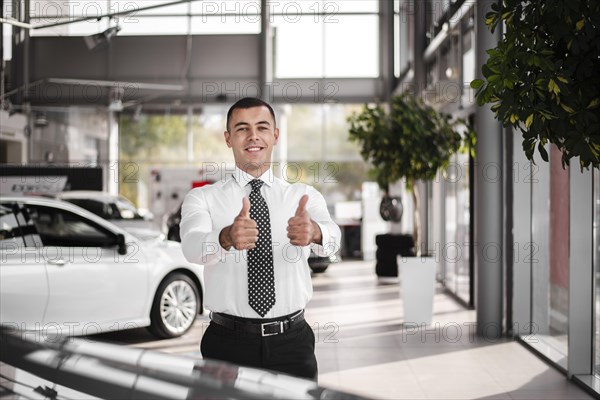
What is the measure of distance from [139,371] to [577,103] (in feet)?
7.58

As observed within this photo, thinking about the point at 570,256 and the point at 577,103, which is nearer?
the point at 577,103

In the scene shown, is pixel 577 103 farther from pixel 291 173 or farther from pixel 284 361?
pixel 291 173

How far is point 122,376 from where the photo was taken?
1.47 m

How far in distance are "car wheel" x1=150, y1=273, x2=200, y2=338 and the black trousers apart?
15.3ft

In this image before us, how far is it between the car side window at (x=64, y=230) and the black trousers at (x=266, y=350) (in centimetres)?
417

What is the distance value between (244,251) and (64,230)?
16.2 feet

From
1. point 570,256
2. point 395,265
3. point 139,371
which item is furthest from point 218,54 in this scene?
point 139,371

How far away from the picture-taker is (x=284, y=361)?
2.75 metres

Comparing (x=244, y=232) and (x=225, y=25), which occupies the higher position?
(x=225, y=25)

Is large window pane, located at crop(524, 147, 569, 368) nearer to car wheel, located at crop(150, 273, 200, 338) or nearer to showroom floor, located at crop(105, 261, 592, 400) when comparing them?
showroom floor, located at crop(105, 261, 592, 400)

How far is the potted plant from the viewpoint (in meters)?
8.30

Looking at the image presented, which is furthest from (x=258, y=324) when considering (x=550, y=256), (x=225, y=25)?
(x=225, y=25)

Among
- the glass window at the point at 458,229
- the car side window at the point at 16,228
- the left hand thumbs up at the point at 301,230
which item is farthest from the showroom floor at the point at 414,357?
the left hand thumbs up at the point at 301,230

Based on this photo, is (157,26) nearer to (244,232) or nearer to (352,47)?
(352,47)
